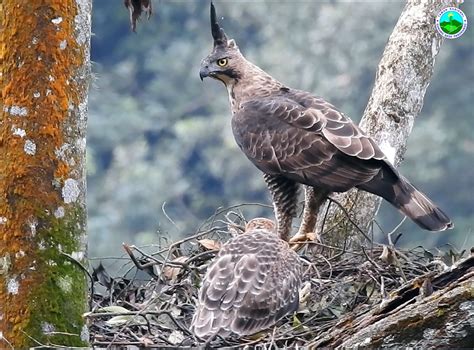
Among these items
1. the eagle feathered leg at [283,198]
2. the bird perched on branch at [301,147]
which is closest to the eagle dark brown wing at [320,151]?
the bird perched on branch at [301,147]

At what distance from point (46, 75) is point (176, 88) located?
39.7ft

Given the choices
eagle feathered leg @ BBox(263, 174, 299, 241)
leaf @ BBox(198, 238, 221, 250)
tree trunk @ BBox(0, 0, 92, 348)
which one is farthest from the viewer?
eagle feathered leg @ BBox(263, 174, 299, 241)

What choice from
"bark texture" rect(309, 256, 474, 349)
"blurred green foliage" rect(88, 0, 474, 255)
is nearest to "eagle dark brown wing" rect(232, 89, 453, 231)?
"bark texture" rect(309, 256, 474, 349)

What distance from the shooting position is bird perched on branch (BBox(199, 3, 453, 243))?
7.05 meters

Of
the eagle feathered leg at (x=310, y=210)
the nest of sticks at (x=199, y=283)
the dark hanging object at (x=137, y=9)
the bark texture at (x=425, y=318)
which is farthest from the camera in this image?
the eagle feathered leg at (x=310, y=210)

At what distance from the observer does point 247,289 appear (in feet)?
19.6

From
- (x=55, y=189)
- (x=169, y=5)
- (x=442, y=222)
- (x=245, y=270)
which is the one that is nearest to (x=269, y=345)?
(x=245, y=270)

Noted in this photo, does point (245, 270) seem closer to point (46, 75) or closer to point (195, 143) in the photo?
point (46, 75)

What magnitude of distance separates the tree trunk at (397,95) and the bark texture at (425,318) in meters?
3.20

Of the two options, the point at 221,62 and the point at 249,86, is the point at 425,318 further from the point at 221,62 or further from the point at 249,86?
the point at 221,62

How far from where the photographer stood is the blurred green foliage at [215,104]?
575 inches

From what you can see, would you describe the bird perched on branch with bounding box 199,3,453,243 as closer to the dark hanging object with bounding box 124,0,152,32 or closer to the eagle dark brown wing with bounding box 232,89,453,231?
the eagle dark brown wing with bounding box 232,89,453,231

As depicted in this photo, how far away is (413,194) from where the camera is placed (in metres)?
7.08

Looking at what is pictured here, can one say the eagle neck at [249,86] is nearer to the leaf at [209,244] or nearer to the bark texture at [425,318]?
the leaf at [209,244]
